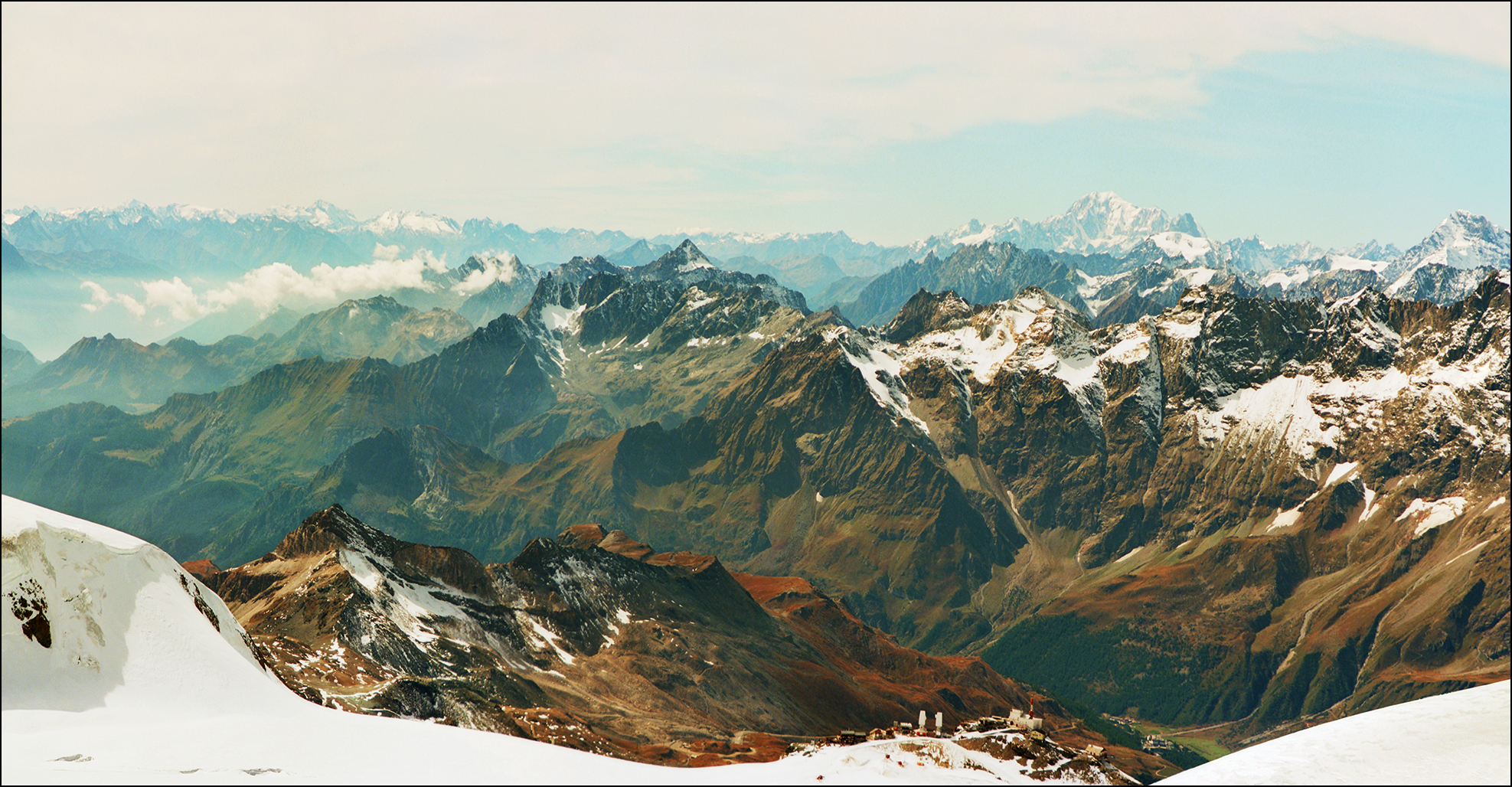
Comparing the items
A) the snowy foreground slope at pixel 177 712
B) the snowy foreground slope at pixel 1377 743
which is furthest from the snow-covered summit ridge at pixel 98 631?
the snowy foreground slope at pixel 1377 743

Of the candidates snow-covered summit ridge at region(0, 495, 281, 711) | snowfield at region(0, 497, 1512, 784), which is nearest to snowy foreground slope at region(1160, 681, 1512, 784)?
snowfield at region(0, 497, 1512, 784)

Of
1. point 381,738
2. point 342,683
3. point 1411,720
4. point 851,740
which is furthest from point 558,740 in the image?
point 1411,720

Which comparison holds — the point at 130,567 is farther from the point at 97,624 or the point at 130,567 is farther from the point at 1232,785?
the point at 1232,785

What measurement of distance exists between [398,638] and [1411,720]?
579 feet

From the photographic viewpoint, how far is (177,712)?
4197 cm

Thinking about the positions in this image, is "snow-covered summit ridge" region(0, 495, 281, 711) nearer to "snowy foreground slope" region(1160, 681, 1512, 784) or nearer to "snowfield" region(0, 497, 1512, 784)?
"snowfield" region(0, 497, 1512, 784)

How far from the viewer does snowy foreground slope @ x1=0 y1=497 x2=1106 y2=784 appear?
31766 millimetres

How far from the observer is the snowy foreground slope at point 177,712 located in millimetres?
31766

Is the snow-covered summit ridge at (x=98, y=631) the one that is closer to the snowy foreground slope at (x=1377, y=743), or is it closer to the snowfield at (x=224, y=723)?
the snowfield at (x=224, y=723)

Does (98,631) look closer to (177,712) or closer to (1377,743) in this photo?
(177,712)

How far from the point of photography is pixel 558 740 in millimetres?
133875

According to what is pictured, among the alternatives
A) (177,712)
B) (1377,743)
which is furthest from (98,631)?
(1377,743)

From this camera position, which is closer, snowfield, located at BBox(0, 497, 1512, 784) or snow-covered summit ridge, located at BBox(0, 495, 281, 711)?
snowfield, located at BBox(0, 497, 1512, 784)

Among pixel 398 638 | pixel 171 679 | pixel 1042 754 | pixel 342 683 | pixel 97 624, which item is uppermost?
pixel 97 624
